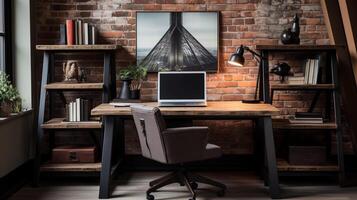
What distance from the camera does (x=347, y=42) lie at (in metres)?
5.18

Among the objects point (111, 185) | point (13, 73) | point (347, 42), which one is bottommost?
point (111, 185)

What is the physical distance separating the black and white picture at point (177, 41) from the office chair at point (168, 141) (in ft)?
4.02

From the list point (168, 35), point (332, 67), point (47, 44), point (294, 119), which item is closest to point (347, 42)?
point (332, 67)

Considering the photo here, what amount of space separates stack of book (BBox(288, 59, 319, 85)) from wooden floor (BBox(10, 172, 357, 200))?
1032mm

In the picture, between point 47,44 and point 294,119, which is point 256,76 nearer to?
point 294,119

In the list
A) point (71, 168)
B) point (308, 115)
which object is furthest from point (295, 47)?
point (71, 168)

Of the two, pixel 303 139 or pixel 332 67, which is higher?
pixel 332 67

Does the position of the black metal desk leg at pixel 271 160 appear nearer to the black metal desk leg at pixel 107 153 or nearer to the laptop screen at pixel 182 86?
the laptop screen at pixel 182 86

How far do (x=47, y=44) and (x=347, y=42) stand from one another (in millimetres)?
3239

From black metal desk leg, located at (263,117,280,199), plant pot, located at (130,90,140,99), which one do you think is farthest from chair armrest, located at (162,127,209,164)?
plant pot, located at (130,90,140,99)

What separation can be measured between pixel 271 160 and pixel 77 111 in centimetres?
197

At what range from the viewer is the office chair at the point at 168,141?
420 cm

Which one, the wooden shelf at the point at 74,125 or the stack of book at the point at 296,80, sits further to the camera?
the stack of book at the point at 296,80

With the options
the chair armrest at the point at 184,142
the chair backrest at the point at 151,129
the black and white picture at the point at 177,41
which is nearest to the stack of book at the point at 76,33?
the black and white picture at the point at 177,41
